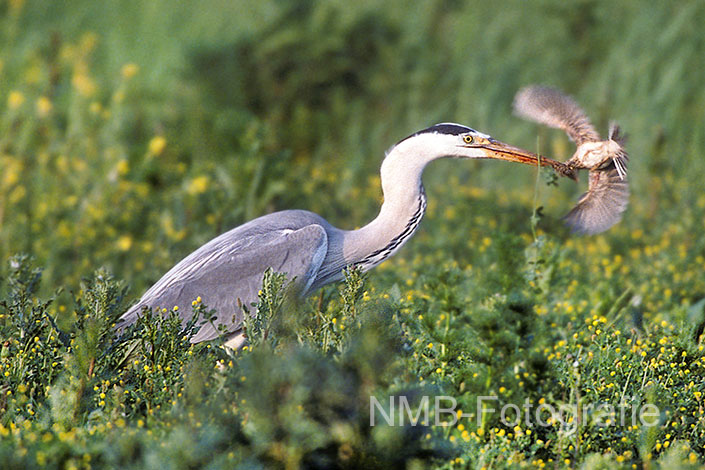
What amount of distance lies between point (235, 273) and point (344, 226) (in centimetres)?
293

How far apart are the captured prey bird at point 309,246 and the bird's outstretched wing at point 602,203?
0.51ft

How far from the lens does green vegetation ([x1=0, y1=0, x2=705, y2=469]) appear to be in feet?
11.1

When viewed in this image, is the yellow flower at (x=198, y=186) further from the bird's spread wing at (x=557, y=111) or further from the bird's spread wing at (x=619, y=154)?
the bird's spread wing at (x=619, y=154)

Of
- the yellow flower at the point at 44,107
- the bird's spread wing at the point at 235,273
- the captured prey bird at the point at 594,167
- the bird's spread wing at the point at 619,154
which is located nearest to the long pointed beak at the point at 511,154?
the captured prey bird at the point at 594,167

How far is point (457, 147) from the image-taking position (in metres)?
5.20

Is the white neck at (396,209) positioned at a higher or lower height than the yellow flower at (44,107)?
lower

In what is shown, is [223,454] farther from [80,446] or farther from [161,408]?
[161,408]

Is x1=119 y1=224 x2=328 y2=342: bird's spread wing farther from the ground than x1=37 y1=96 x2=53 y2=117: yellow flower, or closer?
closer

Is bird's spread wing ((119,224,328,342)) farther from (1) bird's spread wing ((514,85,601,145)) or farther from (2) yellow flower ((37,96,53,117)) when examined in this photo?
(2) yellow flower ((37,96,53,117))

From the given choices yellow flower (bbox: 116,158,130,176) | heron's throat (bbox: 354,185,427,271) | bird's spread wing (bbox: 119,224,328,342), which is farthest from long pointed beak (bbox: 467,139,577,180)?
yellow flower (bbox: 116,158,130,176)

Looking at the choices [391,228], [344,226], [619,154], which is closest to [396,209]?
[391,228]

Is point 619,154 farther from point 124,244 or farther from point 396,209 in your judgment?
point 124,244

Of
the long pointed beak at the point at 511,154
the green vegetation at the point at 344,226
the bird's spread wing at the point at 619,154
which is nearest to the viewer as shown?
the green vegetation at the point at 344,226

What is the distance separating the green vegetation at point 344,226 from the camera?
3.39m
